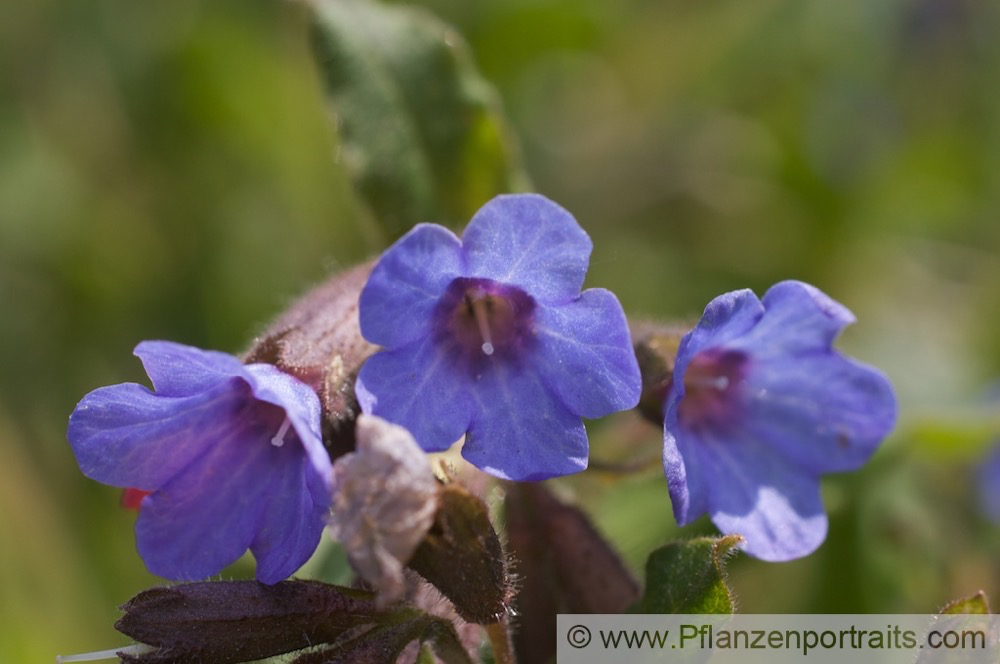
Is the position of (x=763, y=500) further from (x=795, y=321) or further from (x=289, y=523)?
(x=289, y=523)

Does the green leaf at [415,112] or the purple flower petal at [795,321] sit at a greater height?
the green leaf at [415,112]

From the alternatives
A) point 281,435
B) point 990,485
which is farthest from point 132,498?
point 990,485

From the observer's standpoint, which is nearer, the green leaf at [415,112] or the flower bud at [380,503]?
the flower bud at [380,503]

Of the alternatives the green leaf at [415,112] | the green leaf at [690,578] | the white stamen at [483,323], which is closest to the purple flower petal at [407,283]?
the white stamen at [483,323]

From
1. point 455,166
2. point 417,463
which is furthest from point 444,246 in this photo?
point 455,166

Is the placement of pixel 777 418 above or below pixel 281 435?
below

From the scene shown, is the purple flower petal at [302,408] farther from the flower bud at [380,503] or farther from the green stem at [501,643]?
the green stem at [501,643]

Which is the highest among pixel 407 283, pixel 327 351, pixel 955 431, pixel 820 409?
pixel 407 283
